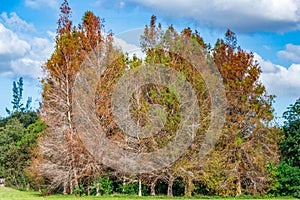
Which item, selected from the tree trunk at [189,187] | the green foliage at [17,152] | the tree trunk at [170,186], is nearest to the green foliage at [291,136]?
the tree trunk at [189,187]

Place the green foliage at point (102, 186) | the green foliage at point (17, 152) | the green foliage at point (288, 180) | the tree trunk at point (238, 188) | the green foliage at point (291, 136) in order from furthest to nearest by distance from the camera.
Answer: the green foliage at point (17, 152) < the green foliage at point (291, 136) < the green foliage at point (102, 186) < the green foliage at point (288, 180) < the tree trunk at point (238, 188)

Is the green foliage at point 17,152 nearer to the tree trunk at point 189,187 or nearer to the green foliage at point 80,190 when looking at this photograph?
the green foliage at point 80,190

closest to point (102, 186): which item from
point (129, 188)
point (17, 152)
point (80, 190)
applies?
point (80, 190)

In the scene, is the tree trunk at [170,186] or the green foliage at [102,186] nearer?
the tree trunk at [170,186]

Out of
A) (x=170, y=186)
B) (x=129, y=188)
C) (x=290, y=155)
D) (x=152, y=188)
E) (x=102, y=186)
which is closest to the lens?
(x=170, y=186)

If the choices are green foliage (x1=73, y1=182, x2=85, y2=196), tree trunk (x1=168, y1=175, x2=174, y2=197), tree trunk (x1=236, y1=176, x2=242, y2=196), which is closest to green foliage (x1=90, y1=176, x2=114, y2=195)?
green foliage (x1=73, y1=182, x2=85, y2=196)

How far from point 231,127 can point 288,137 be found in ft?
10.6

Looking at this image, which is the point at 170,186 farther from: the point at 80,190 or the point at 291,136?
the point at 291,136

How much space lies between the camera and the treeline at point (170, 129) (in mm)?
20984

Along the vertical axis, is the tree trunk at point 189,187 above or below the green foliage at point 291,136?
below

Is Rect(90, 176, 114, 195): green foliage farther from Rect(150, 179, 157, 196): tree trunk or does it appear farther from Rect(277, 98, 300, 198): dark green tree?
Rect(277, 98, 300, 198): dark green tree

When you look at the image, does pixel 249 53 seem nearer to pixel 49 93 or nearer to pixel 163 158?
pixel 163 158

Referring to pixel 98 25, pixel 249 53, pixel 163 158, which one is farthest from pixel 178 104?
pixel 98 25

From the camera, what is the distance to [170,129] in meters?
20.8
